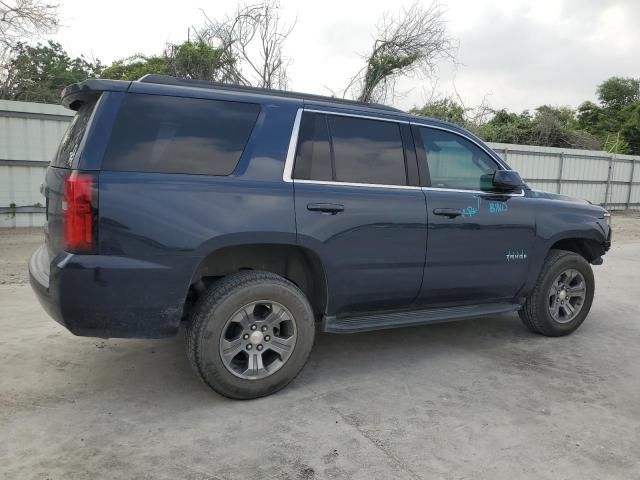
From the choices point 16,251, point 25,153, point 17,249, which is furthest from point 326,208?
point 25,153

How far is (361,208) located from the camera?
3.59 metres

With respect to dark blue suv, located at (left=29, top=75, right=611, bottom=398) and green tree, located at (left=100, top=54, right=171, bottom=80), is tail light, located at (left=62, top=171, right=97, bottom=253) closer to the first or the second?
dark blue suv, located at (left=29, top=75, right=611, bottom=398)

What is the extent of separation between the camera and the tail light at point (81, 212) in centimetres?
287

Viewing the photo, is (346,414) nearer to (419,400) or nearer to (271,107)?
(419,400)

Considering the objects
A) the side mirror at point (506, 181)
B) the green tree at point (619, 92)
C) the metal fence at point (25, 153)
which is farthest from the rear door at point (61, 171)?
the green tree at point (619, 92)

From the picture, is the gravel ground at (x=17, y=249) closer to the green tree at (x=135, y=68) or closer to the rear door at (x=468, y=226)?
the rear door at (x=468, y=226)

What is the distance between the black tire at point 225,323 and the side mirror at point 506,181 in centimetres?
189

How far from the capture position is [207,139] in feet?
10.6

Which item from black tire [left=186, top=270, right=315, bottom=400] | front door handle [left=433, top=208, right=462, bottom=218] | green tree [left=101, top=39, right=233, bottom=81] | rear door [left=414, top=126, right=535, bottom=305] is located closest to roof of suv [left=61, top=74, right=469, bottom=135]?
rear door [left=414, top=126, right=535, bottom=305]

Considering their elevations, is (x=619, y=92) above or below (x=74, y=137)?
above

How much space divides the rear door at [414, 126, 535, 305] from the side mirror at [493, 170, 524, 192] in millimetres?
60

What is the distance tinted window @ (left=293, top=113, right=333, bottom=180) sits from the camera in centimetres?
349

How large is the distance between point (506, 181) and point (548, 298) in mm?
1240

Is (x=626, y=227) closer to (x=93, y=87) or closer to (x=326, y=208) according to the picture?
(x=326, y=208)
